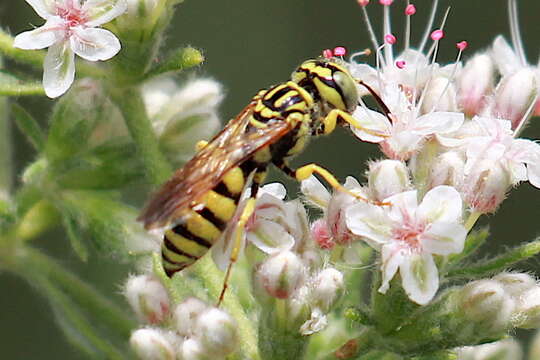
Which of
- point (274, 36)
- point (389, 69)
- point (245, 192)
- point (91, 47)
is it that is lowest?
point (245, 192)

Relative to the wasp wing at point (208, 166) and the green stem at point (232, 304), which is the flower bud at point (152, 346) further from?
the wasp wing at point (208, 166)

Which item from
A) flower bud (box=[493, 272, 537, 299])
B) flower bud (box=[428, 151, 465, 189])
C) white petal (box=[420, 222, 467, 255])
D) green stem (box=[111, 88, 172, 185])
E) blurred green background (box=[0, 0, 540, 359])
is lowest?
flower bud (box=[493, 272, 537, 299])

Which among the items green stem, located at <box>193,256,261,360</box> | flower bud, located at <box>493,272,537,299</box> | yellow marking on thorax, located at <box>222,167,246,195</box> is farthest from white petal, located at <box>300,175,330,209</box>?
flower bud, located at <box>493,272,537,299</box>

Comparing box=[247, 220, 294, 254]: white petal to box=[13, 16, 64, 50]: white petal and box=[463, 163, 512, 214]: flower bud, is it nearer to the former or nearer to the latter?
box=[463, 163, 512, 214]: flower bud

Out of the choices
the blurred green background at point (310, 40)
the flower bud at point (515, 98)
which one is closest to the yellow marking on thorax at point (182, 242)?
the flower bud at point (515, 98)

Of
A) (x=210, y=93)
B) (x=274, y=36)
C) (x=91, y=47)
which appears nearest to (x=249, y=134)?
(x=91, y=47)

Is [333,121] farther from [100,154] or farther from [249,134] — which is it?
[100,154]
